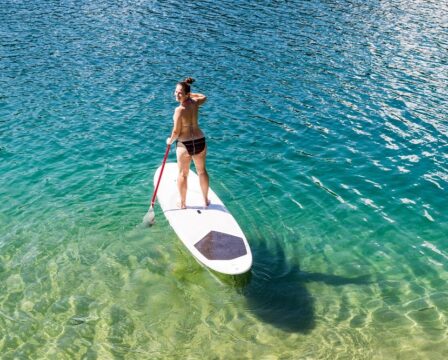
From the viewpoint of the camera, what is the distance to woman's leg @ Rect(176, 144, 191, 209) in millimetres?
11933

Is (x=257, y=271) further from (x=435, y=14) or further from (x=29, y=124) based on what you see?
→ (x=435, y=14)

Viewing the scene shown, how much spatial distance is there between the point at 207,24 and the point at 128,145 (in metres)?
20.1

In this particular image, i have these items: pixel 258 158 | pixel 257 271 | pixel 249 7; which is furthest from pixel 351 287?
pixel 249 7

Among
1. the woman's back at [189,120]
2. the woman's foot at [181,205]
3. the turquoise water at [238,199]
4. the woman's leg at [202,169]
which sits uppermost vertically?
the woman's back at [189,120]

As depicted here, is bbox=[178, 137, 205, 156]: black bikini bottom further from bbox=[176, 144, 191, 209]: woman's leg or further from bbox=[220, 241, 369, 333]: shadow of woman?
bbox=[220, 241, 369, 333]: shadow of woman

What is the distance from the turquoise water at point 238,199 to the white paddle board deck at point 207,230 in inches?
27.7

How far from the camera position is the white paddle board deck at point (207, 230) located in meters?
10.3

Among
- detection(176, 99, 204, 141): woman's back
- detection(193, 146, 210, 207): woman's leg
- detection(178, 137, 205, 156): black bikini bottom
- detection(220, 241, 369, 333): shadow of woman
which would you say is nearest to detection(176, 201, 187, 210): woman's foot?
detection(193, 146, 210, 207): woman's leg

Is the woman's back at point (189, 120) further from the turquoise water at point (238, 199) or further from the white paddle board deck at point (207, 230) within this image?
the turquoise water at point (238, 199)

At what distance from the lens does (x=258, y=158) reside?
16781 mm

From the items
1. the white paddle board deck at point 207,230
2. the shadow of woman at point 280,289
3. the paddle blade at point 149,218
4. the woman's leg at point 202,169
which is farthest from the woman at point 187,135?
the shadow of woman at point 280,289

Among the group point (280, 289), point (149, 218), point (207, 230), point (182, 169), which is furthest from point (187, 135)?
point (280, 289)

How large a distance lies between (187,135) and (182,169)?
997 mm

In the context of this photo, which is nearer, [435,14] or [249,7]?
[435,14]
